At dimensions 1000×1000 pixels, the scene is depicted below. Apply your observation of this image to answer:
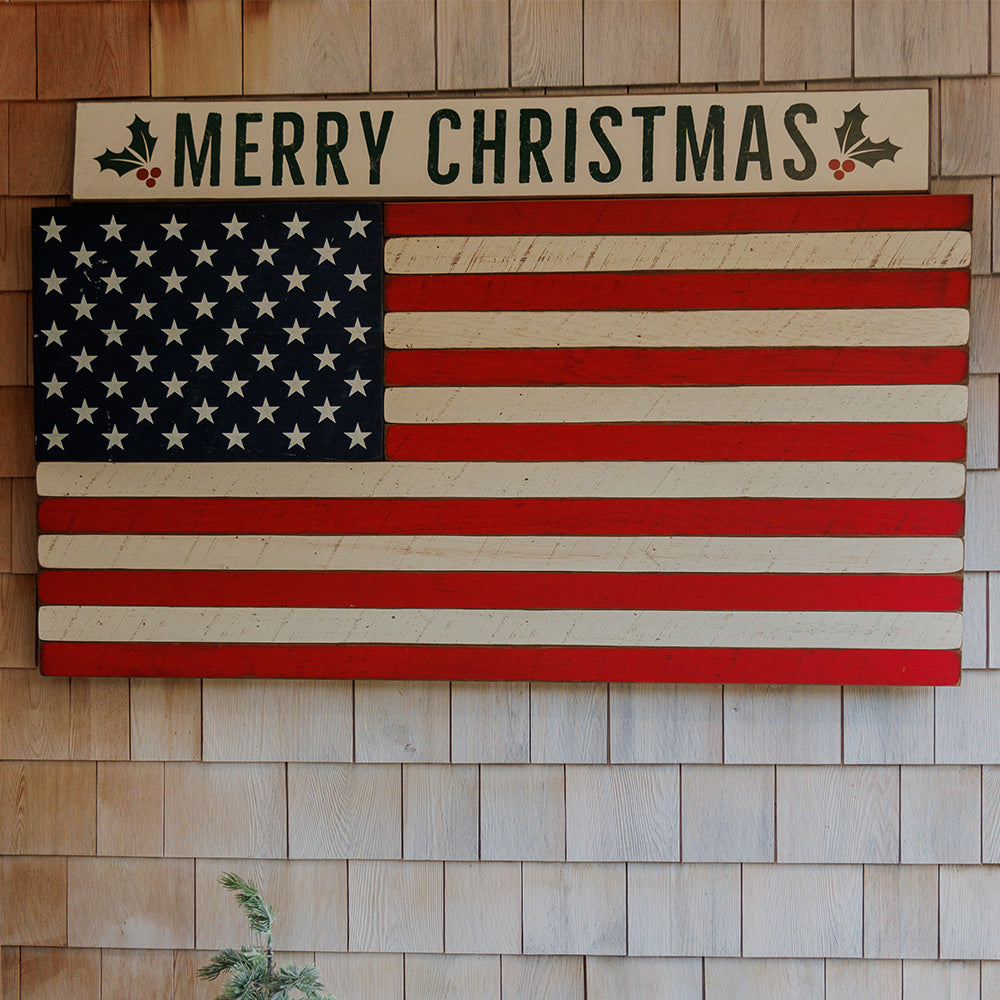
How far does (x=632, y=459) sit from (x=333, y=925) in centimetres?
118

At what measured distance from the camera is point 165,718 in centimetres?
175

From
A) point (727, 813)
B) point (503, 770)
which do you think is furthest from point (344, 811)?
point (727, 813)

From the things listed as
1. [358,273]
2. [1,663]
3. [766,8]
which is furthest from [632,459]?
[1,663]

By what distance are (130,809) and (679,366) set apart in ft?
4.93

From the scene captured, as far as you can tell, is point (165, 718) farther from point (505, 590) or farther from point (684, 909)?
point (684, 909)

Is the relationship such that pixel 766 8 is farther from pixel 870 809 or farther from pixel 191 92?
pixel 870 809

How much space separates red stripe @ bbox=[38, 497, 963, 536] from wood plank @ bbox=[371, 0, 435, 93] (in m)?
0.87

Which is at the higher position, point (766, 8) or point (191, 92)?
point (766, 8)

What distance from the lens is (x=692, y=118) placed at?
64.5 inches

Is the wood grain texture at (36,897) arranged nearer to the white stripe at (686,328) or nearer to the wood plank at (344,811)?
the wood plank at (344,811)

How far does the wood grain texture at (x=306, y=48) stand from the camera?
5.57 ft

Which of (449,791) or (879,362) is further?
(449,791)

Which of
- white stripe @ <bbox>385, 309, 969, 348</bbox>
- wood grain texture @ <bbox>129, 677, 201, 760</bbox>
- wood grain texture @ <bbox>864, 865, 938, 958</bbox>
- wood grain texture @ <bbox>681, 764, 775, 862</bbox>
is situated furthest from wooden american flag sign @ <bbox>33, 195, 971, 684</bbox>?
wood grain texture @ <bbox>864, 865, 938, 958</bbox>

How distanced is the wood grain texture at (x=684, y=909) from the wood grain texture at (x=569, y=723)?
0.89ft
